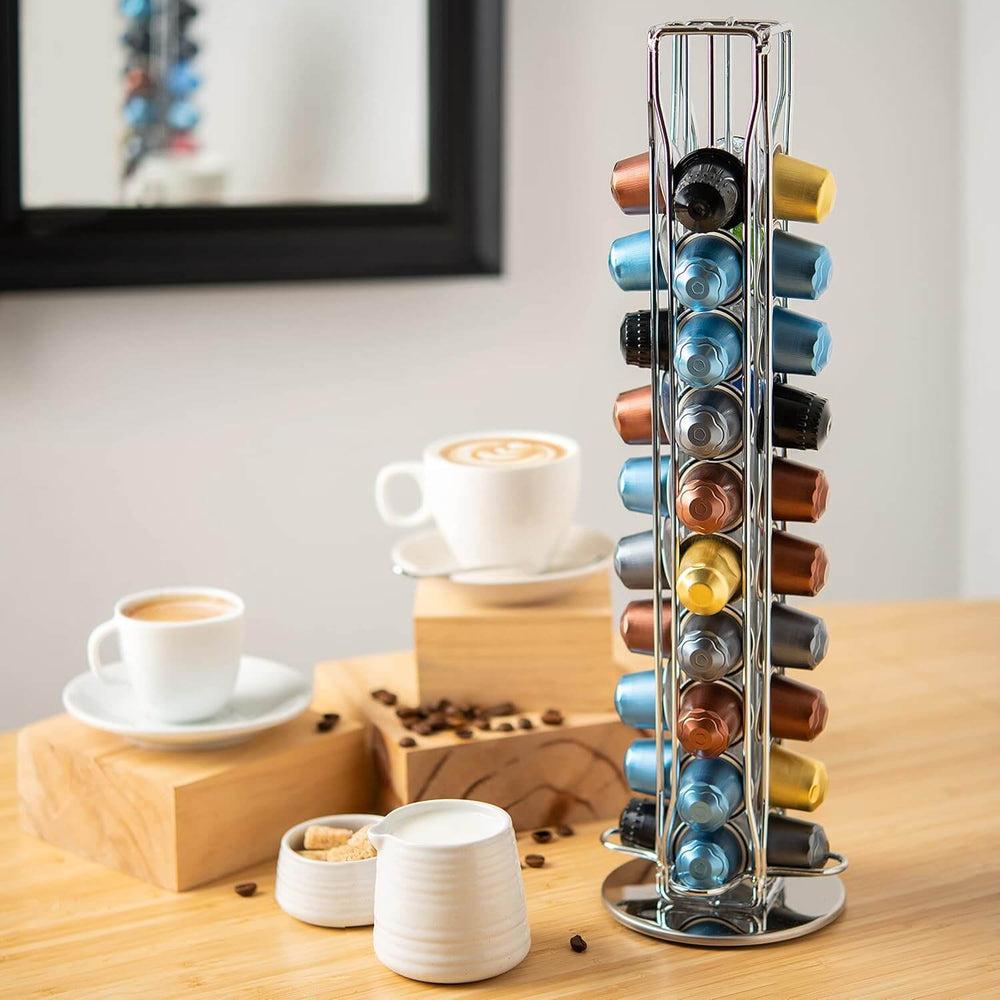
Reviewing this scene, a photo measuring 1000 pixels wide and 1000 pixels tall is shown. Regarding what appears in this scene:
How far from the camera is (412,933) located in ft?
2.62

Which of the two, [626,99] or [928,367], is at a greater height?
[626,99]

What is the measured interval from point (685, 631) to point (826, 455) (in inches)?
82.0

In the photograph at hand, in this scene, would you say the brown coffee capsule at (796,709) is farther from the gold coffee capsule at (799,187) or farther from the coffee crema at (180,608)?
the coffee crema at (180,608)

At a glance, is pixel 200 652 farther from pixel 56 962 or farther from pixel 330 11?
pixel 330 11

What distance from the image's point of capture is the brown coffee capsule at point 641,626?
0.86 metres

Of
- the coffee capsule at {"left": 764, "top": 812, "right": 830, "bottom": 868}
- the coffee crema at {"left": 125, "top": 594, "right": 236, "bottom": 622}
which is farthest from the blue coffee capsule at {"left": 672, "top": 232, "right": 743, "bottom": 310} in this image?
the coffee crema at {"left": 125, "top": 594, "right": 236, "bottom": 622}

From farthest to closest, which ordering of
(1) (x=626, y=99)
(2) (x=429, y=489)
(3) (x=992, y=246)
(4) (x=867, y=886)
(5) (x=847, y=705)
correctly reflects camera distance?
1. (3) (x=992, y=246)
2. (1) (x=626, y=99)
3. (5) (x=847, y=705)
4. (2) (x=429, y=489)
5. (4) (x=867, y=886)

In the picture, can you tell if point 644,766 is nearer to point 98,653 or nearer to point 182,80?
point 98,653

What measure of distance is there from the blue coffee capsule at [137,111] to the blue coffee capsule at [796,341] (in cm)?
165

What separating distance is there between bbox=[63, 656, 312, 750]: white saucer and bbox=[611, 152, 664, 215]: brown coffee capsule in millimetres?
449

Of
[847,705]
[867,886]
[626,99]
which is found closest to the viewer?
[867,886]

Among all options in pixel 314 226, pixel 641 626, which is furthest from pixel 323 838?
pixel 314 226

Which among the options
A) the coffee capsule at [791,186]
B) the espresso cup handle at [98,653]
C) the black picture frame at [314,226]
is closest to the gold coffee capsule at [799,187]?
the coffee capsule at [791,186]

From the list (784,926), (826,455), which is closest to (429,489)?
(784,926)
